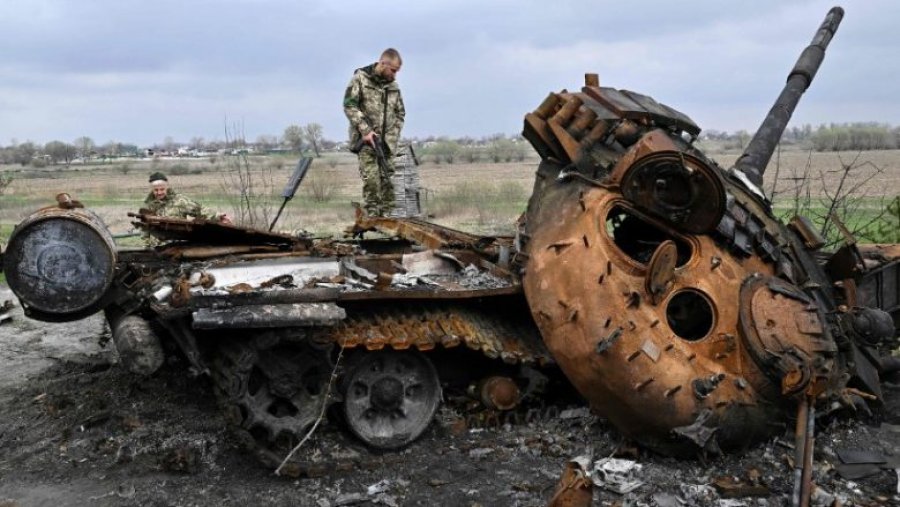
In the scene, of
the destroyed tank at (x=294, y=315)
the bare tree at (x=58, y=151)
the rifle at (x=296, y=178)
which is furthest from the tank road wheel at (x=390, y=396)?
the bare tree at (x=58, y=151)

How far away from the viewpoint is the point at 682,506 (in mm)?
5629

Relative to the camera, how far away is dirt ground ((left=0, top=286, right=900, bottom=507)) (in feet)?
19.1

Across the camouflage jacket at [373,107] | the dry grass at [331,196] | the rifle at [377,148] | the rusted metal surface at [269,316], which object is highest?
the camouflage jacket at [373,107]

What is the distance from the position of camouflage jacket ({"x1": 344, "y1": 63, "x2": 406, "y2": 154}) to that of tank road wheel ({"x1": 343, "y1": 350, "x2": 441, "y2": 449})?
389cm

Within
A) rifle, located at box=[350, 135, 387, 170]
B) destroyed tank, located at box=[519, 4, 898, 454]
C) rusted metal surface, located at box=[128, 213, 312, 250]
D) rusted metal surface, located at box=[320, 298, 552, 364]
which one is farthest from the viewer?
rifle, located at box=[350, 135, 387, 170]

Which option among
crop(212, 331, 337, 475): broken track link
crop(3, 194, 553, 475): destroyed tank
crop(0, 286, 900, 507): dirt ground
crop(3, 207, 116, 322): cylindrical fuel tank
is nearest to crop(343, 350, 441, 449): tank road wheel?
crop(3, 194, 553, 475): destroyed tank

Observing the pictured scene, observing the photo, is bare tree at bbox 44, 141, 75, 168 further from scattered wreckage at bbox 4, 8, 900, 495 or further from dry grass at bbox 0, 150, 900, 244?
scattered wreckage at bbox 4, 8, 900, 495

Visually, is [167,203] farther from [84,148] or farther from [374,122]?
[84,148]

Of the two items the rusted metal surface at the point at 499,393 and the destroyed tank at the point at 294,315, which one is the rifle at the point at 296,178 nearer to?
the destroyed tank at the point at 294,315

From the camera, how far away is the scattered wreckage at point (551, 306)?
19.6 feet

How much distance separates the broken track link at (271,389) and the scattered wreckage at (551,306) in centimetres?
2

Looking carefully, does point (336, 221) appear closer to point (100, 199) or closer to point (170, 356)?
point (100, 199)

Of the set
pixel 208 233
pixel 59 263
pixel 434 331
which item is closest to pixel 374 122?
pixel 208 233

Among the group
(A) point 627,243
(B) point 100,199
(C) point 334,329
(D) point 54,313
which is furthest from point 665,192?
(B) point 100,199
